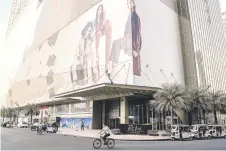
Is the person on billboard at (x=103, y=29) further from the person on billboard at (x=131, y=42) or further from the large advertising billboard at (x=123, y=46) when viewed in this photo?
the person on billboard at (x=131, y=42)

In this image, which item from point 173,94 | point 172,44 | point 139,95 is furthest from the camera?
point 172,44

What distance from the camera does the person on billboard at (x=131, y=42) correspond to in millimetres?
49875

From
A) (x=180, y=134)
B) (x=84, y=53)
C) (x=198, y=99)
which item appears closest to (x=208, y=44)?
(x=198, y=99)

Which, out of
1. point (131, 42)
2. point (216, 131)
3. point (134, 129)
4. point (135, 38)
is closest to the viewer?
point (216, 131)

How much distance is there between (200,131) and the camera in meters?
31.2

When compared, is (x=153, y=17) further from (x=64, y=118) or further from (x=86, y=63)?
(x=64, y=118)

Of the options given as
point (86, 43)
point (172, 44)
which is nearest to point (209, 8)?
point (172, 44)

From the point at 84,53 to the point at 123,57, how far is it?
16.6 metres

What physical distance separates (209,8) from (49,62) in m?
49.9

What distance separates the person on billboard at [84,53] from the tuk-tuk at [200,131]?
34.6 metres

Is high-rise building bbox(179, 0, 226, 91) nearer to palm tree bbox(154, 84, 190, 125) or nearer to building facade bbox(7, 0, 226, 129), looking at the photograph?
building facade bbox(7, 0, 226, 129)

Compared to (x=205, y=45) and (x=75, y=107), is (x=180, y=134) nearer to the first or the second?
(x=205, y=45)

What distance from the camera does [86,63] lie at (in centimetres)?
6294

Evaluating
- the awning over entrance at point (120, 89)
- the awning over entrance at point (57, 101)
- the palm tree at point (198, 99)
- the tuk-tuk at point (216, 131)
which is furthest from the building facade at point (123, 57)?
the tuk-tuk at point (216, 131)
